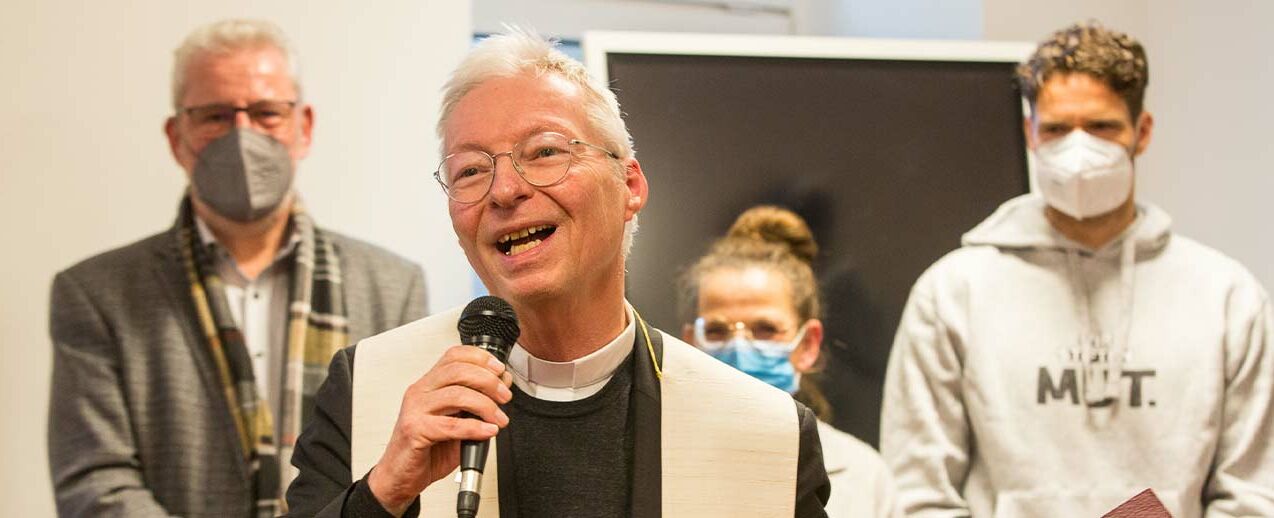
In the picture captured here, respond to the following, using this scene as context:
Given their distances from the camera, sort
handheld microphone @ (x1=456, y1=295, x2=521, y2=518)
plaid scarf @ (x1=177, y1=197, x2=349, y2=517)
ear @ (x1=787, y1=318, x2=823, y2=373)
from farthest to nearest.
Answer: ear @ (x1=787, y1=318, x2=823, y2=373) → plaid scarf @ (x1=177, y1=197, x2=349, y2=517) → handheld microphone @ (x1=456, y1=295, x2=521, y2=518)

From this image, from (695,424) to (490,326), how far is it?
1.97 ft

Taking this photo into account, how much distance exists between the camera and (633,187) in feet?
7.21

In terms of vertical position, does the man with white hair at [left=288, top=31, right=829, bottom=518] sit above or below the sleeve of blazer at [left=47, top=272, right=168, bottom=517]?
above

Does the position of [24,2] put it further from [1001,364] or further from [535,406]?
[1001,364]

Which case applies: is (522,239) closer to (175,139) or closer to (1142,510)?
(1142,510)

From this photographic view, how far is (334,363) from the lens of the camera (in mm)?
2150

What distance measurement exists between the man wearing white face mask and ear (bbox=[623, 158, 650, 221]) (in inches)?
54.3

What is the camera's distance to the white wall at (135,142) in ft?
11.3

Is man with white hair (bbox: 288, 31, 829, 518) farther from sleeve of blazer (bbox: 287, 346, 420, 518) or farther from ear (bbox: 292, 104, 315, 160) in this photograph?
ear (bbox: 292, 104, 315, 160)

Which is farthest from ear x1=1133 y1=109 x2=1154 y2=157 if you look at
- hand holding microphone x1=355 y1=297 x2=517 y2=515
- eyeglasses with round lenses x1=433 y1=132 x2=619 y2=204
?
hand holding microphone x1=355 y1=297 x2=517 y2=515

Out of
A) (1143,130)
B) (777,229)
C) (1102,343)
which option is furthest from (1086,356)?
(777,229)

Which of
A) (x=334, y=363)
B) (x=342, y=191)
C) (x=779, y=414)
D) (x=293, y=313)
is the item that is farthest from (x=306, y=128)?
(x=779, y=414)

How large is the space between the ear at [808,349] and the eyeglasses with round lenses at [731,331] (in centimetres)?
12

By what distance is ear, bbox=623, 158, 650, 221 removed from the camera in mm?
2165
